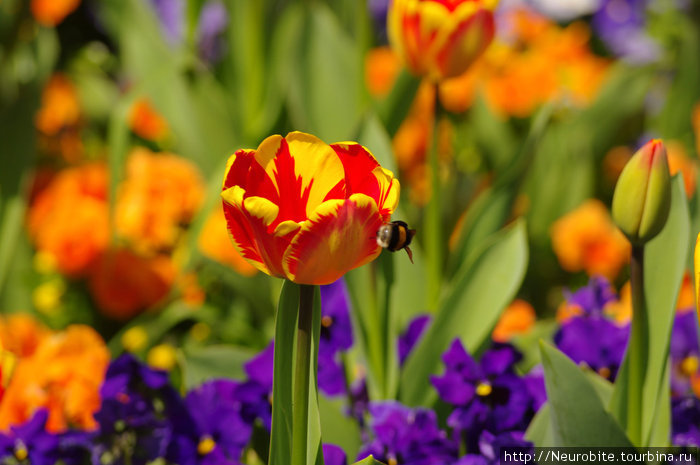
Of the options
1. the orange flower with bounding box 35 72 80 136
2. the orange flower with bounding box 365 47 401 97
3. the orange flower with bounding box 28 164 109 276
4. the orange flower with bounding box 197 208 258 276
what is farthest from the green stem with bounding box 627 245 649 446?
the orange flower with bounding box 35 72 80 136

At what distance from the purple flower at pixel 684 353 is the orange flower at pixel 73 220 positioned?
1.02 m

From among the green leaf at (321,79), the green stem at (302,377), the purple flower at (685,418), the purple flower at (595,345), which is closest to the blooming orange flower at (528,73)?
the green leaf at (321,79)

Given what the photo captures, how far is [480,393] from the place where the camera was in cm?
82

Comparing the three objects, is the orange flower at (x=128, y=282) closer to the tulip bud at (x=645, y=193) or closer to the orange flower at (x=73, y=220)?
the orange flower at (x=73, y=220)

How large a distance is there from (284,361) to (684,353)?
2.02ft

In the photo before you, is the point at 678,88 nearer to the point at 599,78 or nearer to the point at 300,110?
the point at 599,78

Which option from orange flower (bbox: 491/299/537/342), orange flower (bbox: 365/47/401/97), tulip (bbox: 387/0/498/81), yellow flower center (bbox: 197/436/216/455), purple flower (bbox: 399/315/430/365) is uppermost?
orange flower (bbox: 365/47/401/97)

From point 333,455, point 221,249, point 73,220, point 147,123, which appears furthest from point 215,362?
point 147,123

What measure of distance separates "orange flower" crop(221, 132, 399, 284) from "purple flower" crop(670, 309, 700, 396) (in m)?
0.60

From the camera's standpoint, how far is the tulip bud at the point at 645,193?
63 cm

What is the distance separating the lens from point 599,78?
7.00 feet

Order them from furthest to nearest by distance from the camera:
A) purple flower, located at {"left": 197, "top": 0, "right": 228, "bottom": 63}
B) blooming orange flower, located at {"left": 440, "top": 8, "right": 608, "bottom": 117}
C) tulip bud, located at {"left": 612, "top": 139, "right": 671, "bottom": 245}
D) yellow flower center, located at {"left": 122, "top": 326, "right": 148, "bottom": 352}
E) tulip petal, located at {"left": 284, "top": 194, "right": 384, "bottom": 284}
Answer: purple flower, located at {"left": 197, "top": 0, "right": 228, "bottom": 63} < blooming orange flower, located at {"left": 440, "top": 8, "right": 608, "bottom": 117} < yellow flower center, located at {"left": 122, "top": 326, "right": 148, "bottom": 352} < tulip bud, located at {"left": 612, "top": 139, "right": 671, "bottom": 245} < tulip petal, located at {"left": 284, "top": 194, "right": 384, "bottom": 284}

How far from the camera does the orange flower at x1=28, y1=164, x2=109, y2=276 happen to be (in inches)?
59.9

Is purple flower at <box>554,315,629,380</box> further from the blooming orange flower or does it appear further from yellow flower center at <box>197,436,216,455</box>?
the blooming orange flower
